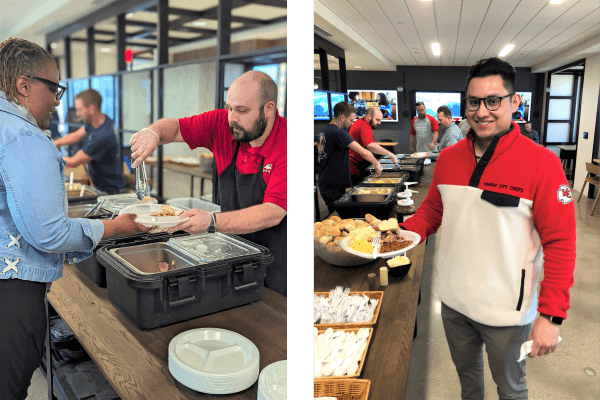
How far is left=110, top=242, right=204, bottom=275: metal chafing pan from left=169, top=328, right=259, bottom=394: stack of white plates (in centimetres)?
19

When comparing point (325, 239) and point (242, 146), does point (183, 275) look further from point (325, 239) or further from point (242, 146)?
point (325, 239)

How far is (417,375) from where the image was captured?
176 cm

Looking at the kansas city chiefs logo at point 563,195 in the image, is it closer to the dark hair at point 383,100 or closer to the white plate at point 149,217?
the dark hair at point 383,100

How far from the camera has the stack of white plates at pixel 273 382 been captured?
102cm

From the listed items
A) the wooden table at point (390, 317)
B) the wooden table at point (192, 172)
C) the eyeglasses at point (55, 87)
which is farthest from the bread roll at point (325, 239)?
the eyeglasses at point (55, 87)

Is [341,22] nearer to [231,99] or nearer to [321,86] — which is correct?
[321,86]

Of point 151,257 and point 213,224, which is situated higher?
point 213,224

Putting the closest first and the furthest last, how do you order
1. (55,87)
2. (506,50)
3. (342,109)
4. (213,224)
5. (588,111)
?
(55,87), (213,224), (506,50), (342,109), (588,111)

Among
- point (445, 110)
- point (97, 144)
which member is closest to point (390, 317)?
point (445, 110)

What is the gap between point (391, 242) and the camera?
1.38m

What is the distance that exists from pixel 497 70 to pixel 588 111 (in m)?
0.91

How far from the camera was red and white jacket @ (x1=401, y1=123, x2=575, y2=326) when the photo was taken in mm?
1189

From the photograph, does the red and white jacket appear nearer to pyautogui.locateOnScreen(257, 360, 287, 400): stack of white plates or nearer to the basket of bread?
the basket of bread

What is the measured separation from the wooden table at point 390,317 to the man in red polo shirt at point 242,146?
0.49 metres
